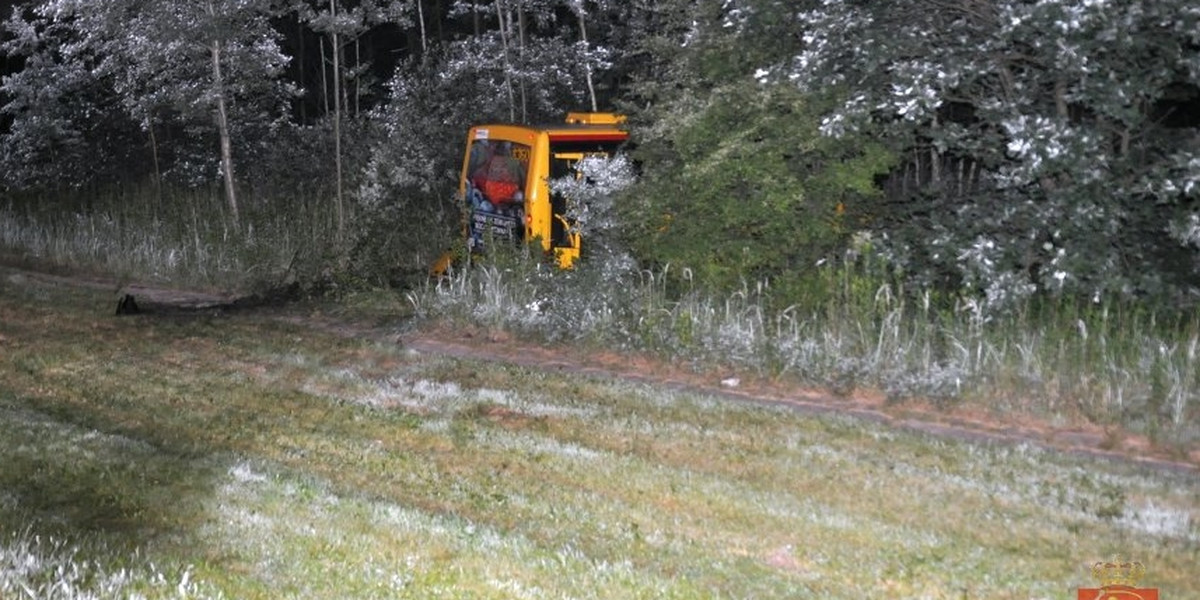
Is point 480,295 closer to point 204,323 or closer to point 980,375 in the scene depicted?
point 204,323

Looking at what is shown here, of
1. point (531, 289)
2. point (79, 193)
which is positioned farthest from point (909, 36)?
point (79, 193)

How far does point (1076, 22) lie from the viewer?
30.0 feet

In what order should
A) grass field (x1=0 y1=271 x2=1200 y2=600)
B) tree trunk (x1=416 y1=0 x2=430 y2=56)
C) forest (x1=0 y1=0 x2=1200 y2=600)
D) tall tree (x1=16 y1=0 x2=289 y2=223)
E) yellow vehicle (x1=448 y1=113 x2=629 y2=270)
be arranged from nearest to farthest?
1. grass field (x1=0 y1=271 x2=1200 y2=600)
2. forest (x1=0 y1=0 x2=1200 y2=600)
3. yellow vehicle (x1=448 y1=113 x2=629 y2=270)
4. tall tree (x1=16 y1=0 x2=289 y2=223)
5. tree trunk (x1=416 y1=0 x2=430 y2=56)

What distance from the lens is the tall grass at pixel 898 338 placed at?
9195 millimetres

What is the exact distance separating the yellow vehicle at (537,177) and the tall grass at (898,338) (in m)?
1.07

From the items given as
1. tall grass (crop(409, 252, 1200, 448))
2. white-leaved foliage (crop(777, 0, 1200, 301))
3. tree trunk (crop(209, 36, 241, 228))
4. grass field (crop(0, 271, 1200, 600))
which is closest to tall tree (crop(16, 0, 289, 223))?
tree trunk (crop(209, 36, 241, 228))

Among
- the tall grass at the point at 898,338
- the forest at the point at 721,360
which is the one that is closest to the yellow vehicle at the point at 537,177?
the forest at the point at 721,360

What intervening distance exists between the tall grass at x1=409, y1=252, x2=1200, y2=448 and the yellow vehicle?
1.07 meters

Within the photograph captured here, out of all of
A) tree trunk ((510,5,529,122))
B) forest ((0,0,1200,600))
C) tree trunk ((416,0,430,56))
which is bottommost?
forest ((0,0,1200,600))

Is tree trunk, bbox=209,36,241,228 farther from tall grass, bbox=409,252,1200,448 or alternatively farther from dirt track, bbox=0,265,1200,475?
tall grass, bbox=409,252,1200,448

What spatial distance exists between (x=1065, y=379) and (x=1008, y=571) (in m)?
3.89

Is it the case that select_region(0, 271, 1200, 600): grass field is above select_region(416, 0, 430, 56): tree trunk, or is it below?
below

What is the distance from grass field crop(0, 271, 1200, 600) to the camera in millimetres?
5410

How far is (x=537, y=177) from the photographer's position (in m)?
13.8
